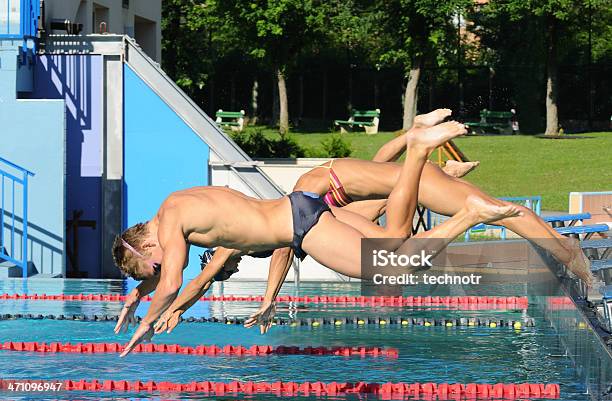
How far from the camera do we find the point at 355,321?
12156mm

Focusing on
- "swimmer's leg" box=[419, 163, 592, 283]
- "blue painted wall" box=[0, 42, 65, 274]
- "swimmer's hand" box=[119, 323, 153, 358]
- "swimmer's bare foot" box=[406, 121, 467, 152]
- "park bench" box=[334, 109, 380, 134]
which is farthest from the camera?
"park bench" box=[334, 109, 380, 134]

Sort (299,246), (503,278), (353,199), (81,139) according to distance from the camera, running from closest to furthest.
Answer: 1. (299,246)
2. (353,199)
3. (503,278)
4. (81,139)

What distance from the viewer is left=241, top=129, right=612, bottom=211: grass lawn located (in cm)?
2872

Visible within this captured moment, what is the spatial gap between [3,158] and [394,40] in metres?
25.1

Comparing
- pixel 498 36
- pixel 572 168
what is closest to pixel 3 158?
pixel 572 168

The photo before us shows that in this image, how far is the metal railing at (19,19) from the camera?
16.8m

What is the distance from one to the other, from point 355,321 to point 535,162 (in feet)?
66.9

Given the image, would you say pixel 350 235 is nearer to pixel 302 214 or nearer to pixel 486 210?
pixel 302 214

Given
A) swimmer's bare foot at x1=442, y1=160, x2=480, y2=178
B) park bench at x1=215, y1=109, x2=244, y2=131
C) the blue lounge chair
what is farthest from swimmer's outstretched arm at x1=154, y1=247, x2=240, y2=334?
park bench at x1=215, y1=109, x2=244, y2=131

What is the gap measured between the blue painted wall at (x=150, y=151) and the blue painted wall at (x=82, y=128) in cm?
41

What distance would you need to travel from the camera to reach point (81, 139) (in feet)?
56.2

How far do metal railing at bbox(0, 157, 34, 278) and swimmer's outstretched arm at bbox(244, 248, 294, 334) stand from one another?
284 inches

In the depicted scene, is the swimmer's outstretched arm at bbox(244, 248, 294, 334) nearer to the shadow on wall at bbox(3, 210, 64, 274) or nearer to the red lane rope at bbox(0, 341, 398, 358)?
the red lane rope at bbox(0, 341, 398, 358)

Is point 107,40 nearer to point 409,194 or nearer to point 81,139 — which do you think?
point 81,139
